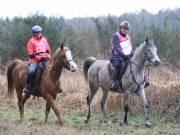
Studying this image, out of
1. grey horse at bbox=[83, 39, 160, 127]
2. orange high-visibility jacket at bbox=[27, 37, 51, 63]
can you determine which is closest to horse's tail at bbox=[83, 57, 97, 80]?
grey horse at bbox=[83, 39, 160, 127]

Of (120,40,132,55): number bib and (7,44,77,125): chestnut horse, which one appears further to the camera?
(120,40,132,55): number bib

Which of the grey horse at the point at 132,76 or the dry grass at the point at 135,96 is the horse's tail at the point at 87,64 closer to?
the grey horse at the point at 132,76

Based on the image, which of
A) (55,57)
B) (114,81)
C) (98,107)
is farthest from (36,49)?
(98,107)

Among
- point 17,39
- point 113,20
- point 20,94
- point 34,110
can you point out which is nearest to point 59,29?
point 17,39

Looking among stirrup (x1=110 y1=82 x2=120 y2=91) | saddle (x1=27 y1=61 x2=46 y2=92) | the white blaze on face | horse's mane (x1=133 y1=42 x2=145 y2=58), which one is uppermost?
horse's mane (x1=133 y1=42 x2=145 y2=58)

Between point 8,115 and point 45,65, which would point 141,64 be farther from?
point 8,115

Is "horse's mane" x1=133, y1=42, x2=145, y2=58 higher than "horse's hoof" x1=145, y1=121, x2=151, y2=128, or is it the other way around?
"horse's mane" x1=133, y1=42, x2=145, y2=58

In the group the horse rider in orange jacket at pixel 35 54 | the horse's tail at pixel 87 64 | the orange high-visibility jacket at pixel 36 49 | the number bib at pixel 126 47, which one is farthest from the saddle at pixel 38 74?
the horse's tail at pixel 87 64

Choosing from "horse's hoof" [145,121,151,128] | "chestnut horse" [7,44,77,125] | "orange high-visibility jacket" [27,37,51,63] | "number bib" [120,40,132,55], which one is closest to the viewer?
"chestnut horse" [7,44,77,125]

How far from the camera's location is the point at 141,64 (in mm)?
11633

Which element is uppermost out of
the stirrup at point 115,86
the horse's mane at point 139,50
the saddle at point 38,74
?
the horse's mane at point 139,50

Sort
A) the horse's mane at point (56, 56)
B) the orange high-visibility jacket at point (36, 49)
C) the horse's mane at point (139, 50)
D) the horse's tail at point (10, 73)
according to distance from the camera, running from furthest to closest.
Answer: the horse's tail at point (10, 73) → the horse's mane at point (139, 50) → the orange high-visibility jacket at point (36, 49) → the horse's mane at point (56, 56)

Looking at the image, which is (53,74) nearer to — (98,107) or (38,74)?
(38,74)

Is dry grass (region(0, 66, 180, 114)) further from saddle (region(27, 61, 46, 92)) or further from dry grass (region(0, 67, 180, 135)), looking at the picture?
saddle (region(27, 61, 46, 92))
